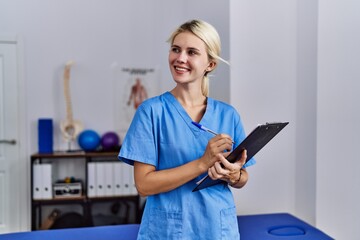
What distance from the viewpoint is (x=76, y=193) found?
10.6 feet

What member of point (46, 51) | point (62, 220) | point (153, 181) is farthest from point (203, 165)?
point (46, 51)

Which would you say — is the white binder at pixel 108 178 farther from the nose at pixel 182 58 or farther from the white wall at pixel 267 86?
the nose at pixel 182 58

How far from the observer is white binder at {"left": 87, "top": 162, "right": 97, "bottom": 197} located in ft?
10.4

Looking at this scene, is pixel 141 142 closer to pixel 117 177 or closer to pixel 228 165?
pixel 228 165

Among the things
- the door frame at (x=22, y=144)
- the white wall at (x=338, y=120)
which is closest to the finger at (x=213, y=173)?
the white wall at (x=338, y=120)

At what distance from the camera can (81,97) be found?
345 centimetres

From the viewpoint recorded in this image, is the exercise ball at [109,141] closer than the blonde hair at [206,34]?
No

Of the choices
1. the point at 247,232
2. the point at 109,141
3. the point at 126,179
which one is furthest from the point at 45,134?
the point at 247,232

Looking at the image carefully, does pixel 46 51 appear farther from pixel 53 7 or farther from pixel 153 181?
pixel 153 181

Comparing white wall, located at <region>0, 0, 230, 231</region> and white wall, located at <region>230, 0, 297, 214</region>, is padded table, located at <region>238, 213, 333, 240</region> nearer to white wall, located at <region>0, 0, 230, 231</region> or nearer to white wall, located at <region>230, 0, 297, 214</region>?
white wall, located at <region>230, 0, 297, 214</region>

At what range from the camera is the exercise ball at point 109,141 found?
3.33 meters

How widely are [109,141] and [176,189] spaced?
7.72 ft

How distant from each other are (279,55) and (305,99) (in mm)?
298

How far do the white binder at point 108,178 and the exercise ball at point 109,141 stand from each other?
0.19m
